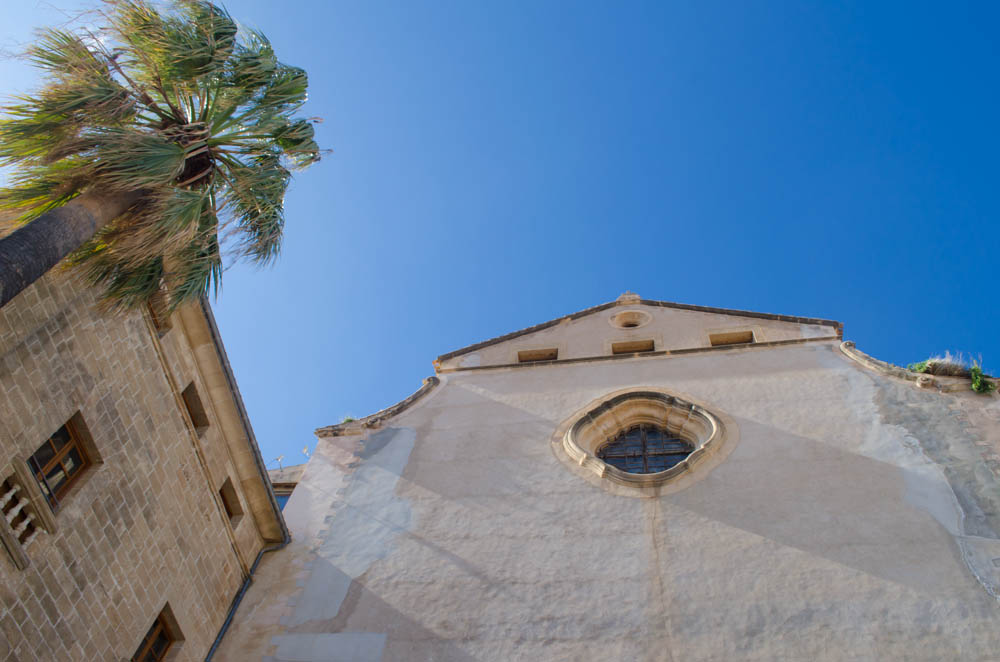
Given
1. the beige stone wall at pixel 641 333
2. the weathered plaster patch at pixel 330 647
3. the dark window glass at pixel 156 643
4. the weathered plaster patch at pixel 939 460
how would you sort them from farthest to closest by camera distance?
the beige stone wall at pixel 641 333 → the weathered plaster patch at pixel 939 460 → the weathered plaster patch at pixel 330 647 → the dark window glass at pixel 156 643

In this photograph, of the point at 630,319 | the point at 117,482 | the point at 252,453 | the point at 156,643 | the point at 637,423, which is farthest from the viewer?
the point at 630,319

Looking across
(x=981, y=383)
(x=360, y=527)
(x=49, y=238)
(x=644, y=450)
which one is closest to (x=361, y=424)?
(x=360, y=527)

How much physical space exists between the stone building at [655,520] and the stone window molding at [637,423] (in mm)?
36

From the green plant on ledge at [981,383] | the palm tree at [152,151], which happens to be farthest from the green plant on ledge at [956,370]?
the palm tree at [152,151]

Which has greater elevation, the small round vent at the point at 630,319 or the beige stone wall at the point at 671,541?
the small round vent at the point at 630,319

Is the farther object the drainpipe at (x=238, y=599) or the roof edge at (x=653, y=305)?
the roof edge at (x=653, y=305)

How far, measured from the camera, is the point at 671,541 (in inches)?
436

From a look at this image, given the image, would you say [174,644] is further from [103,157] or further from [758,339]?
[758,339]

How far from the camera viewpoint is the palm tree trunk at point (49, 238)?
7047 mm

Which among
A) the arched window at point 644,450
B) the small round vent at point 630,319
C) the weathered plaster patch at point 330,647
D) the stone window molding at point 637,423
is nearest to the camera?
the weathered plaster patch at point 330,647

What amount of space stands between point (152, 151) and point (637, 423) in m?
8.94

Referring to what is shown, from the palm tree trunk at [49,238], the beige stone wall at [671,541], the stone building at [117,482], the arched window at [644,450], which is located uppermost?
the palm tree trunk at [49,238]

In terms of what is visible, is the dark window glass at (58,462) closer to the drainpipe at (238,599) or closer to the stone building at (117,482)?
the stone building at (117,482)

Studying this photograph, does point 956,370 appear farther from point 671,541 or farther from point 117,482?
point 117,482
